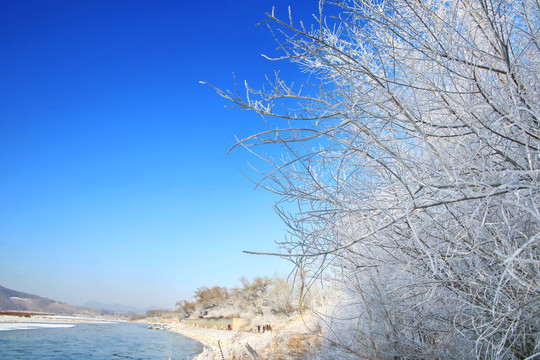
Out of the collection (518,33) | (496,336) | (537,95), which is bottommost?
(496,336)

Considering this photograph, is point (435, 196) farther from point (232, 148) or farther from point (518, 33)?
point (518, 33)

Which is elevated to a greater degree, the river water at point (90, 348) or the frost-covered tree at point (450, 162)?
the frost-covered tree at point (450, 162)

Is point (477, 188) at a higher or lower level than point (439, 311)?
higher

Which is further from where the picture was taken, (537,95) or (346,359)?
(346,359)

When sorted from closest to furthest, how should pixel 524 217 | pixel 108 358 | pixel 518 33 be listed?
pixel 524 217, pixel 518 33, pixel 108 358

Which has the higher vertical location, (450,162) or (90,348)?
(450,162)

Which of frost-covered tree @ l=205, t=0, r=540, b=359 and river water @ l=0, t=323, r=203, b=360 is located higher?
frost-covered tree @ l=205, t=0, r=540, b=359

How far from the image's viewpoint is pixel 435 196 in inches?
84.3

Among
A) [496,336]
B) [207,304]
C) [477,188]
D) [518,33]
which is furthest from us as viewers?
[207,304]

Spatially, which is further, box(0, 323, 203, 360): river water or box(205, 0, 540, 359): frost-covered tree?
box(0, 323, 203, 360): river water

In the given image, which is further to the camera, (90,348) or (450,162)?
(90,348)

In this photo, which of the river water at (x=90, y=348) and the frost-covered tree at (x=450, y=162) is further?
the river water at (x=90, y=348)

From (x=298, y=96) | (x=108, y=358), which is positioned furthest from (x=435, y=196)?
(x=108, y=358)

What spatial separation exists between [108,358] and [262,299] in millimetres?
26849
